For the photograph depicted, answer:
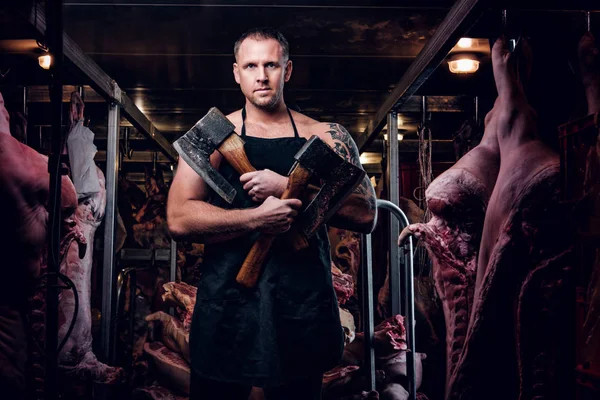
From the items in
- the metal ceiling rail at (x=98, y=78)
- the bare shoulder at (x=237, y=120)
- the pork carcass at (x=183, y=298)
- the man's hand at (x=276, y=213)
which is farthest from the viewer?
the pork carcass at (x=183, y=298)

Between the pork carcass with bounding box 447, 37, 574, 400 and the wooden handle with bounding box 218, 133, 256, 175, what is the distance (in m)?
1.19

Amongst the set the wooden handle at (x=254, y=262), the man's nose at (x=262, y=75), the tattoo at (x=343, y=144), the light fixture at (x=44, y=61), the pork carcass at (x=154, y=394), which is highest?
the light fixture at (x=44, y=61)

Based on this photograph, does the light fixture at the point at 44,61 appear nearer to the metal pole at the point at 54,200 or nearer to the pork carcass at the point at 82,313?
the pork carcass at the point at 82,313

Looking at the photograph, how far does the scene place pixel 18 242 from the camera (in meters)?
3.14

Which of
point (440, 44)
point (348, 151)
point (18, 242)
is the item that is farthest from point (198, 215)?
point (440, 44)

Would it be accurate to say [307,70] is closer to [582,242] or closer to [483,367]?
[483,367]

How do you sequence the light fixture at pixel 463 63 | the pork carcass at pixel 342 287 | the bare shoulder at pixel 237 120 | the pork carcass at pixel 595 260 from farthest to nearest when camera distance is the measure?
1. the pork carcass at pixel 342 287
2. the light fixture at pixel 463 63
3. the bare shoulder at pixel 237 120
4. the pork carcass at pixel 595 260

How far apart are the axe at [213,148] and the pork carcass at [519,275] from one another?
1193 millimetres

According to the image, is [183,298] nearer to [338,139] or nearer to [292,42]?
[292,42]

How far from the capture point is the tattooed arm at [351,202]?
8.50ft

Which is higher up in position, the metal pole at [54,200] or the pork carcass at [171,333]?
the metal pole at [54,200]

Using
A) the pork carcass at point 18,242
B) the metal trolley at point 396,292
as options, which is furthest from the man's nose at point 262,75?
the metal trolley at point 396,292

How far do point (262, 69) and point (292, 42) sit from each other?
6.71ft

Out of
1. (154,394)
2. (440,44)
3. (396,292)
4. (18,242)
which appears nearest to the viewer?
(18,242)
